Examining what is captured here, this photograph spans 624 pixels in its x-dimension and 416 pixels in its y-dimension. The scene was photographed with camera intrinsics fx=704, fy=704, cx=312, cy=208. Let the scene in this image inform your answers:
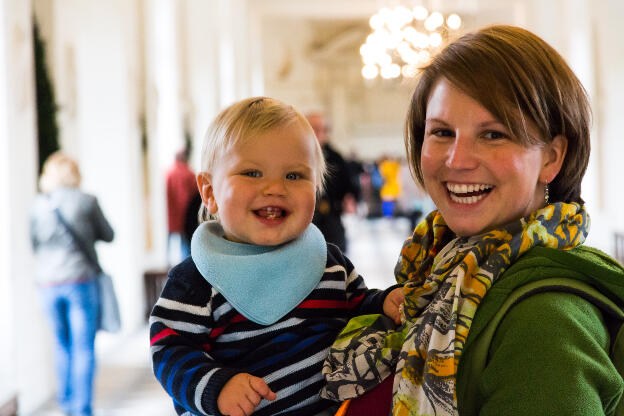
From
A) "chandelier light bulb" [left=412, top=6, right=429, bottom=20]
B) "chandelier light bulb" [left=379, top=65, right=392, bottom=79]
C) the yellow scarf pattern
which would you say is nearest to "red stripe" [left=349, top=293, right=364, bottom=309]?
the yellow scarf pattern

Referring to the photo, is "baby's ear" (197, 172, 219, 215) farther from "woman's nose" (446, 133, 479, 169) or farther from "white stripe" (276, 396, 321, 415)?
"woman's nose" (446, 133, 479, 169)

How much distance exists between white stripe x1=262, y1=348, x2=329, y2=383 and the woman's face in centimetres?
45

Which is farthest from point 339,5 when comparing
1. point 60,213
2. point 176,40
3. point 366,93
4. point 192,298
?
point 192,298

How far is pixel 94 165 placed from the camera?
334 inches

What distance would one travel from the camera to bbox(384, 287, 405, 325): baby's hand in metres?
1.66

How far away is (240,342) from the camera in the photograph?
1674 mm

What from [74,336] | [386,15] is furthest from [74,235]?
[386,15]

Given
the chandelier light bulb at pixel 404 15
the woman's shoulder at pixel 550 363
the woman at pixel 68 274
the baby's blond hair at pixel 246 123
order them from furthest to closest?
the chandelier light bulb at pixel 404 15
the woman at pixel 68 274
the baby's blond hair at pixel 246 123
the woman's shoulder at pixel 550 363

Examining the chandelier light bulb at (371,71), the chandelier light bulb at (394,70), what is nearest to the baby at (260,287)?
the chandelier light bulb at (394,70)

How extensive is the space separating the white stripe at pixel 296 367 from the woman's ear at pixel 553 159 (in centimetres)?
64

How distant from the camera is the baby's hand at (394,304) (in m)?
1.66

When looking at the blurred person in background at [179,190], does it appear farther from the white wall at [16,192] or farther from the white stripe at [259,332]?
the white stripe at [259,332]

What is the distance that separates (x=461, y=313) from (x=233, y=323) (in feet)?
2.08

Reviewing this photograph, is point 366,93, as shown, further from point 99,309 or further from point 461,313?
point 461,313
